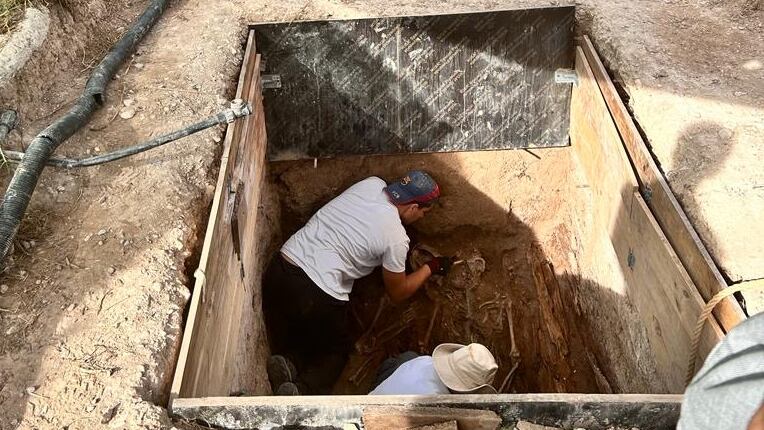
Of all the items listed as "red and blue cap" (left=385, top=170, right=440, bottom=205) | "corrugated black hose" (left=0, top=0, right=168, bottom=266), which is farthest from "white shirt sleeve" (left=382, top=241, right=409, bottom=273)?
"corrugated black hose" (left=0, top=0, right=168, bottom=266)

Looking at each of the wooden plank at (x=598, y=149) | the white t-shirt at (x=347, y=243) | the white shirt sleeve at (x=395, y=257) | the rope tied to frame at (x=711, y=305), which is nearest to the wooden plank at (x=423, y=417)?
the rope tied to frame at (x=711, y=305)

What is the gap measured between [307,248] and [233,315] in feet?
3.41

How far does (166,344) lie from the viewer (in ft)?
8.78

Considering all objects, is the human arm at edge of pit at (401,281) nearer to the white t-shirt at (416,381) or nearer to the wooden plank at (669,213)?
the white t-shirt at (416,381)

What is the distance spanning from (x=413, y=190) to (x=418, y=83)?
88 centimetres

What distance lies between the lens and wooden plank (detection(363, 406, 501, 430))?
246 cm

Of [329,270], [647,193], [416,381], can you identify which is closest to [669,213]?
[647,193]

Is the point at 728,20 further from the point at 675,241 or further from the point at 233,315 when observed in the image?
the point at 233,315

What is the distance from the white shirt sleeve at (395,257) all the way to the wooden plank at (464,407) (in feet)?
7.04

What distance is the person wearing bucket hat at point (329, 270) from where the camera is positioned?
178 inches

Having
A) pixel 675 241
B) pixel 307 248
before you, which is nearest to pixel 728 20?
pixel 675 241

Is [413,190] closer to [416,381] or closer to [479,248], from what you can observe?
[479,248]

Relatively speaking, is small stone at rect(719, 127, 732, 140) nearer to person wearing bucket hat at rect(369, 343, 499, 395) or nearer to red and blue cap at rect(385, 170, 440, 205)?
person wearing bucket hat at rect(369, 343, 499, 395)

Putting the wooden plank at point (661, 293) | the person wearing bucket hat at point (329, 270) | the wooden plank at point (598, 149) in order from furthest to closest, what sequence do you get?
1. the person wearing bucket hat at point (329, 270)
2. the wooden plank at point (598, 149)
3. the wooden plank at point (661, 293)
